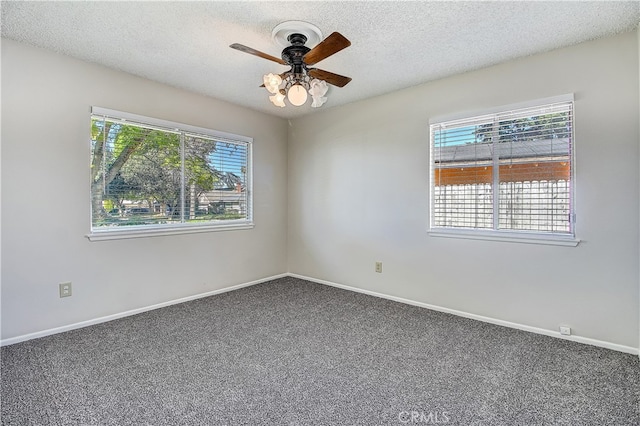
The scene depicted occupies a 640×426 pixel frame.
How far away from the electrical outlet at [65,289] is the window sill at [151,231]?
0.41 m

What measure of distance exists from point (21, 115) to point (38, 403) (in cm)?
208

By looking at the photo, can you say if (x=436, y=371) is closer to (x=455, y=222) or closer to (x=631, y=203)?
(x=455, y=222)

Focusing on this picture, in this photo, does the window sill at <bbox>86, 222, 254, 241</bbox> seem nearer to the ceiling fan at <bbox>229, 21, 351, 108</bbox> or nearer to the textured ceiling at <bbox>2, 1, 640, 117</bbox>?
the textured ceiling at <bbox>2, 1, 640, 117</bbox>

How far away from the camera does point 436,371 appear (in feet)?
6.98

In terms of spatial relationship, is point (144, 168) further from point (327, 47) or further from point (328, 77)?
point (327, 47)

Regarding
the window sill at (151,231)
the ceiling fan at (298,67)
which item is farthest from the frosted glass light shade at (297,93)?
the window sill at (151,231)

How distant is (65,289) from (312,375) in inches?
88.6

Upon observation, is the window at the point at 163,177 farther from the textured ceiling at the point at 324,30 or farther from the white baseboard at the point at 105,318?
the white baseboard at the point at 105,318

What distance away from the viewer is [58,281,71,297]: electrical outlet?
276 centimetres

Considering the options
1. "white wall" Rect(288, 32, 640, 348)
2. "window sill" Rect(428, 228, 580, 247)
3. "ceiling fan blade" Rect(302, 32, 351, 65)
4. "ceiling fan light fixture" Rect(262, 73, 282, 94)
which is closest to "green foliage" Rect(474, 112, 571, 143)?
"white wall" Rect(288, 32, 640, 348)

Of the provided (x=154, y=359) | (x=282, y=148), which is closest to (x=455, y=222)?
(x=282, y=148)

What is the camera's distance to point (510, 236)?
2891mm

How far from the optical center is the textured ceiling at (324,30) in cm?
208

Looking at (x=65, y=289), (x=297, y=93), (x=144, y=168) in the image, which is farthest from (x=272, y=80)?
(x=65, y=289)
